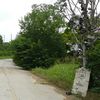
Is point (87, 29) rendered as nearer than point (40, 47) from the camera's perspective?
Yes

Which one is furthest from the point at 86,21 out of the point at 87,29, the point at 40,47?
the point at 40,47

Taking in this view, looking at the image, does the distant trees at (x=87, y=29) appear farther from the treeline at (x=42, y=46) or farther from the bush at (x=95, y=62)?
the treeline at (x=42, y=46)

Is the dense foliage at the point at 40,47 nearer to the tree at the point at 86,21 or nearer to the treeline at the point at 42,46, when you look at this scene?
the treeline at the point at 42,46

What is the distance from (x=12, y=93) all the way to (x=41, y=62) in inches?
825

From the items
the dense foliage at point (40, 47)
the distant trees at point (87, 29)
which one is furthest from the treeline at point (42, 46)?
the distant trees at point (87, 29)

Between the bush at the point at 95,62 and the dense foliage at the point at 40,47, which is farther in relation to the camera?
the dense foliage at the point at 40,47

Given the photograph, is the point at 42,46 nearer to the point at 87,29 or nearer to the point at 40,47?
the point at 40,47

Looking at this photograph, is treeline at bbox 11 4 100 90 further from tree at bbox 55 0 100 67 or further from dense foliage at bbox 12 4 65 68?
tree at bbox 55 0 100 67

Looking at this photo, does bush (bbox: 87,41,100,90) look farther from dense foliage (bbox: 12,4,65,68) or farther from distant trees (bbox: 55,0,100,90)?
dense foliage (bbox: 12,4,65,68)

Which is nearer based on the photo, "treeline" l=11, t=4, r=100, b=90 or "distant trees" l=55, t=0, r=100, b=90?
"distant trees" l=55, t=0, r=100, b=90

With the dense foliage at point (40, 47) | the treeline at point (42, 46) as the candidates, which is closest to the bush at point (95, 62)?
the treeline at point (42, 46)

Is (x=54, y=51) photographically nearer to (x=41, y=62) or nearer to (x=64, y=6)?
(x=41, y=62)

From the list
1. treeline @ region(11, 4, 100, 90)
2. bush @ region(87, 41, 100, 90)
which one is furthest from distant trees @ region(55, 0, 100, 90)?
treeline @ region(11, 4, 100, 90)

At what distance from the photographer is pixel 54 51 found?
137 ft
